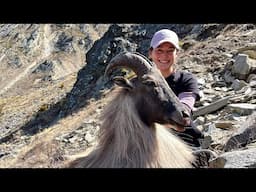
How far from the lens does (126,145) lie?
4645mm

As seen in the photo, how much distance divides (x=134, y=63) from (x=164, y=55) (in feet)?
1.04

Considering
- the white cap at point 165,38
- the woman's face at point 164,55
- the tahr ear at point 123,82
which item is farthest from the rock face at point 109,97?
the white cap at point 165,38

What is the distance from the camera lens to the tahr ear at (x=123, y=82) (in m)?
4.84

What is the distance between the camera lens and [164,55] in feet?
16.9

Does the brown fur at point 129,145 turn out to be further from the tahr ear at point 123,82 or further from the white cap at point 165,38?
the white cap at point 165,38

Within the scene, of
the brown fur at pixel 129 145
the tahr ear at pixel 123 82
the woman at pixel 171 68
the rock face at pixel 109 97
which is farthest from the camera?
the rock face at pixel 109 97

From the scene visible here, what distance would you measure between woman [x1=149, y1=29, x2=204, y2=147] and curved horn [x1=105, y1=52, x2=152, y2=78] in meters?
0.19

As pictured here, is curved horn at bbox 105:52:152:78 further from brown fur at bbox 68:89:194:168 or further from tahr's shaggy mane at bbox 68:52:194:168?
brown fur at bbox 68:89:194:168

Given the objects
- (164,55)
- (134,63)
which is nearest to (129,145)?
(134,63)

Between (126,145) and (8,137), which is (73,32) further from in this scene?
(126,145)

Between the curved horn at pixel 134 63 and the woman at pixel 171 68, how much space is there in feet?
0.64

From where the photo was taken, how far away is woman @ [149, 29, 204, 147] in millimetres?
5051

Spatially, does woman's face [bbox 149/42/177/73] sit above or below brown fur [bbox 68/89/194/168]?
above

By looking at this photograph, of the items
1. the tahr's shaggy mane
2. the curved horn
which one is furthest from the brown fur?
the curved horn
